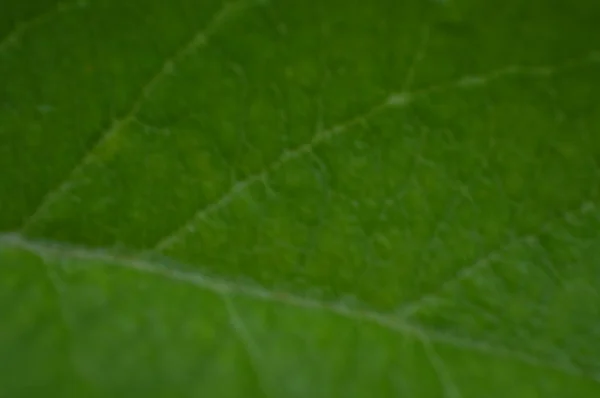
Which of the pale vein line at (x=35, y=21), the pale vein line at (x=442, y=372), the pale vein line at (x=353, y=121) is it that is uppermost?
the pale vein line at (x=35, y=21)

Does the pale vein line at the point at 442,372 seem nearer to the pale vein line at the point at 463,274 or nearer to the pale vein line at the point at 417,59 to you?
the pale vein line at the point at 463,274

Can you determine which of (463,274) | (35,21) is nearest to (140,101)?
(35,21)

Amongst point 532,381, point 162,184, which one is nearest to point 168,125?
point 162,184


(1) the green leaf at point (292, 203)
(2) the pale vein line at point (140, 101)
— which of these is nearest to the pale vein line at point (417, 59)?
(1) the green leaf at point (292, 203)

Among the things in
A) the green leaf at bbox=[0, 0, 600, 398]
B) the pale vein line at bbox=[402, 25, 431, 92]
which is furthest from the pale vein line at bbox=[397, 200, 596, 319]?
the pale vein line at bbox=[402, 25, 431, 92]

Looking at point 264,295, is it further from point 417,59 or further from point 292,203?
point 417,59

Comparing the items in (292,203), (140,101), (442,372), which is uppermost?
(140,101)

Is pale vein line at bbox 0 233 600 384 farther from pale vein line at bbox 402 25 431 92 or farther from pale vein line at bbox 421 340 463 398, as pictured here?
pale vein line at bbox 402 25 431 92
